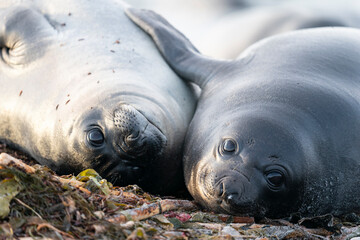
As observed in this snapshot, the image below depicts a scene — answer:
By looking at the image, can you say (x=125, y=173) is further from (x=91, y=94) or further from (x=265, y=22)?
(x=265, y=22)

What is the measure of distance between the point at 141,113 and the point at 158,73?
3.58ft

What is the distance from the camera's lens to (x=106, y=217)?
12.8 feet

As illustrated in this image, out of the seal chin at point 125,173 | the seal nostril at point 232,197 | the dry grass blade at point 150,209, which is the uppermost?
the seal nostril at point 232,197

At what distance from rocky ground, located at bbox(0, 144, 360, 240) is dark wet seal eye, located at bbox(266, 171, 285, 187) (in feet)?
0.85

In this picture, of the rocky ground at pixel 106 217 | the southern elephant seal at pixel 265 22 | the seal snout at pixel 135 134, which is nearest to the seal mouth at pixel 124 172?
the seal snout at pixel 135 134

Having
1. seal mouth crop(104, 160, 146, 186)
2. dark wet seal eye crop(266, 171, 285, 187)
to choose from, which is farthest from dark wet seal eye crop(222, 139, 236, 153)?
seal mouth crop(104, 160, 146, 186)

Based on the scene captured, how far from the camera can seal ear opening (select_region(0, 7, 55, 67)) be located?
6.42 metres

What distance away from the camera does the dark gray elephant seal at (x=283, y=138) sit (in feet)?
14.8

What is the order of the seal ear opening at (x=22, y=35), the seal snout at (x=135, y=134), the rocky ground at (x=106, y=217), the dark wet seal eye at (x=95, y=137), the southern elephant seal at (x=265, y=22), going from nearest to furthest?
the rocky ground at (x=106, y=217)
the seal snout at (x=135, y=134)
the dark wet seal eye at (x=95, y=137)
the seal ear opening at (x=22, y=35)
the southern elephant seal at (x=265, y=22)

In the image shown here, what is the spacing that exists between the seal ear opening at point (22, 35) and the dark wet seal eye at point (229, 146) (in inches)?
96.0

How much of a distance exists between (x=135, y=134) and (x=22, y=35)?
2.11 meters

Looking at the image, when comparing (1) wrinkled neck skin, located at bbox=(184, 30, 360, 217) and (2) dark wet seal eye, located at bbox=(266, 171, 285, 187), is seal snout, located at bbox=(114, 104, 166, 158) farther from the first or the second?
(2) dark wet seal eye, located at bbox=(266, 171, 285, 187)

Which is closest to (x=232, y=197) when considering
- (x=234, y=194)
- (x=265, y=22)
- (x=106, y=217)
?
(x=234, y=194)

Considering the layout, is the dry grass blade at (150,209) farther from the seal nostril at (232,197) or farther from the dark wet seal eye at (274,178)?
the dark wet seal eye at (274,178)
